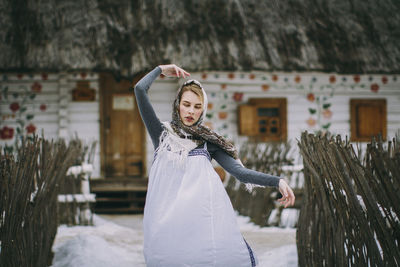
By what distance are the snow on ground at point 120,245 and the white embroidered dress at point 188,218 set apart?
1.98 meters

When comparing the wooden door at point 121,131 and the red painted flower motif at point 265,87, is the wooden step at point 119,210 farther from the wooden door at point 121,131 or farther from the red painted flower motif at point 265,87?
the red painted flower motif at point 265,87

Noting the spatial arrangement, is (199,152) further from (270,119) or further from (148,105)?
(270,119)

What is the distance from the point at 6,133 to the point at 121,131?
2.07m

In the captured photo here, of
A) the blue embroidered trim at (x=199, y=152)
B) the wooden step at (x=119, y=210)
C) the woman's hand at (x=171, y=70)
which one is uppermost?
the woman's hand at (x=171, y=70)

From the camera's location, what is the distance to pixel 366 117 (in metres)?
9.25

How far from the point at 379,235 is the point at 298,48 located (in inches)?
276

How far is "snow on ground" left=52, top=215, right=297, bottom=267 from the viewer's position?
4.17m

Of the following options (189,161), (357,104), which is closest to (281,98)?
(357,104)

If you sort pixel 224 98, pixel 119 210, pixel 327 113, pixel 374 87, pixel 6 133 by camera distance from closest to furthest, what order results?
pixel 119 210 < pixel 6 133 < pixel 224 98 < pixel 327 113 < pixel 374 87

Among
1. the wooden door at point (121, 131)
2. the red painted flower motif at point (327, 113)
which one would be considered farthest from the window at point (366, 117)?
the wooden door at point (121, 131)

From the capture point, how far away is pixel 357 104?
9.27 meters

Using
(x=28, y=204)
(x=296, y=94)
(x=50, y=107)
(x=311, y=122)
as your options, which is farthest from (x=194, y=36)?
(x=28, y=204)

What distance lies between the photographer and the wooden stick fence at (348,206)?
235cm

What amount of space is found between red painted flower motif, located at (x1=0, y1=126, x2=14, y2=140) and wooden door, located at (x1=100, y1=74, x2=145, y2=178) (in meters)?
1.66
